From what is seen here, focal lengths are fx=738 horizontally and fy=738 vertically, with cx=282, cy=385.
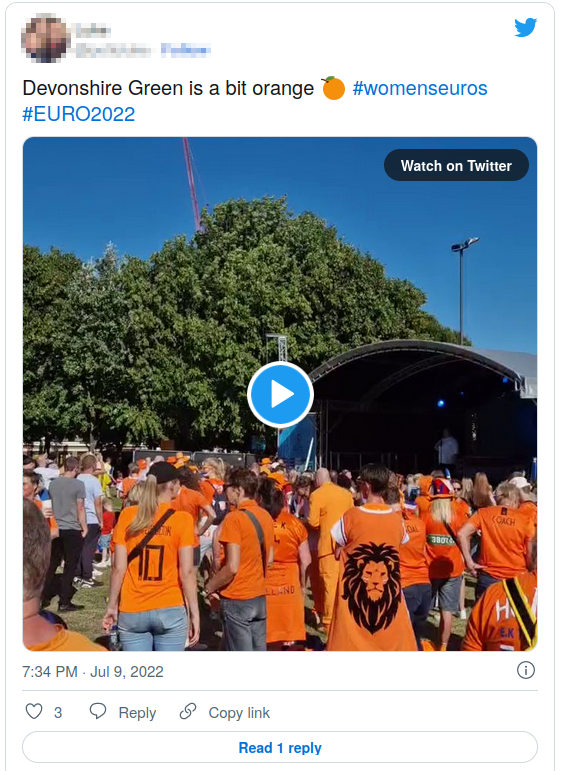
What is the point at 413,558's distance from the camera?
5.98 metres

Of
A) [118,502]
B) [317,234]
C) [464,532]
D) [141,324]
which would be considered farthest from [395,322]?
[464,532]

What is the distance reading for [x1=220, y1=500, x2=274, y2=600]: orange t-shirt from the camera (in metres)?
5.01

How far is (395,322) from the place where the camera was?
1655cm

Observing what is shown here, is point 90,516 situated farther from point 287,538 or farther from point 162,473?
point 162,473

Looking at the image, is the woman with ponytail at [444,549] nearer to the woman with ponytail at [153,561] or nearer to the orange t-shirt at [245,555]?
the orange t-shirt at [245,555]

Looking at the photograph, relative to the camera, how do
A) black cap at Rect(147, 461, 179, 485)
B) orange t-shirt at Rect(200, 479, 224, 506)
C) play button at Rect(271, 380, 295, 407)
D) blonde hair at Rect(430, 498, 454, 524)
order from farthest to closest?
1. orange t-shirt at Rect(200, 479, 224, 506)
2. blonde hair at Rect(430, 498, 454, 524)
3. black cap at Rect(147, 461, 179, 485)
4. play button at Rect(271, 380, 295, 407)

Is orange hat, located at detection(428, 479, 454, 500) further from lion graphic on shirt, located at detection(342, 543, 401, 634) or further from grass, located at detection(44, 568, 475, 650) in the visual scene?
lion graphic on shirt, located at detection(342, 543, 401, 634)

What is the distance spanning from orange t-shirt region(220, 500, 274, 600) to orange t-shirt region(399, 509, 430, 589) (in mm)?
1333
